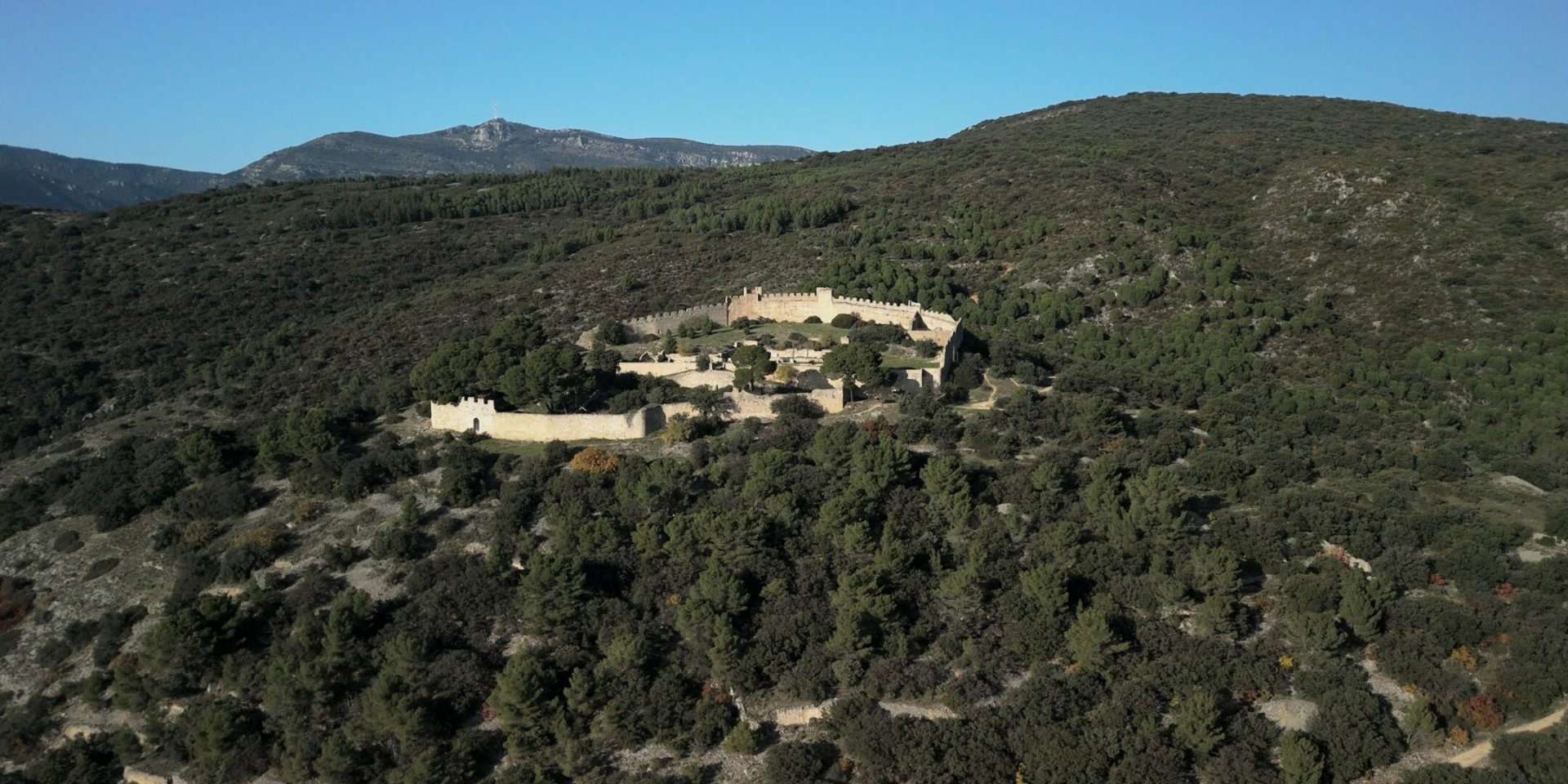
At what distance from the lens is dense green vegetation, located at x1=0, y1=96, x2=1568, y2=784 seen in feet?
96.2

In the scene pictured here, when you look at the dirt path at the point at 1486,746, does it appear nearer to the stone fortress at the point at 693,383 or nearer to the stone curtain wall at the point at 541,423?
the stone fortress at the point at 693,383

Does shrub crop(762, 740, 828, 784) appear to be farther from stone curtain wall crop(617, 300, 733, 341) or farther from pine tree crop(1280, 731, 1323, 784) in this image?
stone curtain wall crop(617, 300, 733, 341)

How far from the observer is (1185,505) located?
3847cm

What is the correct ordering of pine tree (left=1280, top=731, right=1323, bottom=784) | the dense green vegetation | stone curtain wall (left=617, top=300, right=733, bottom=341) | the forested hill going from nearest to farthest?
pine tree (left=1280, top=731, right=1323, bottom=784) < the dense green vegetation < stone curtain wall (left=617, top=300, right=733, bottom=341) < the forested hill

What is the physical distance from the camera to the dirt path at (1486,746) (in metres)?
27.5

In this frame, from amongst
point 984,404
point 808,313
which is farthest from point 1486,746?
point 808,313

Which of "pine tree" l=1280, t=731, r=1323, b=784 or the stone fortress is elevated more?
the stone fortress

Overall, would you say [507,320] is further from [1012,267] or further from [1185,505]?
[1012,267]

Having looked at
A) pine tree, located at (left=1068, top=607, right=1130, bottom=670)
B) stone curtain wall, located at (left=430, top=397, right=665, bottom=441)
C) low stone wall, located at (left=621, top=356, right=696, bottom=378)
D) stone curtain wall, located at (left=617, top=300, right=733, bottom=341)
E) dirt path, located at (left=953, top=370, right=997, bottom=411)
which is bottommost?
pine tree, located at (left=1068, top=607, right=1130, bottom=670)

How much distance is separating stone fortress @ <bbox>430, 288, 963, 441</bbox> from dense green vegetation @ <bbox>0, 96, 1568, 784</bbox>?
1.21 meters

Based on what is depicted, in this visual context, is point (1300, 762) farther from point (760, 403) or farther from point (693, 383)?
point (693, 383)

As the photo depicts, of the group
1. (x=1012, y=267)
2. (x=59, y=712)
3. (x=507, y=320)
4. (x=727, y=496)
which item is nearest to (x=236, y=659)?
(x=59, y=712)

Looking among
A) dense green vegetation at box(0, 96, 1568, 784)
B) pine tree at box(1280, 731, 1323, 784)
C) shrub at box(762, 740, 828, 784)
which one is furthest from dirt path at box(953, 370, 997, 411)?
shrub at box(762, 740, 828, 784)

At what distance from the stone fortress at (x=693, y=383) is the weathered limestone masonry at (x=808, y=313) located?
0.05 metres
